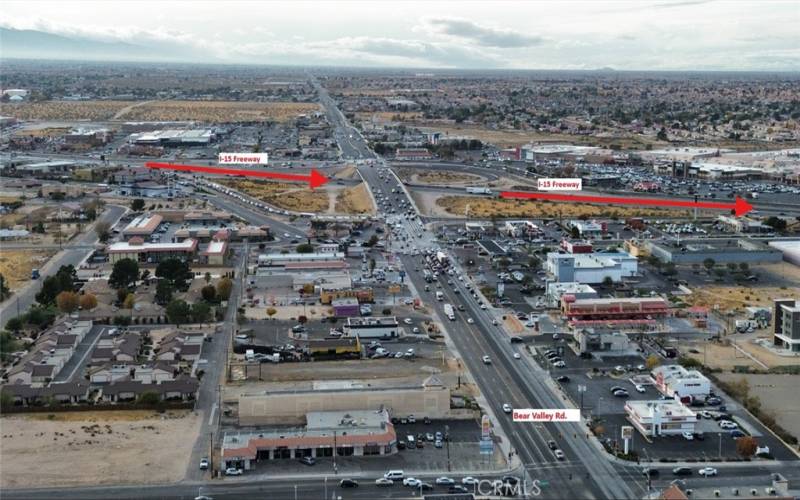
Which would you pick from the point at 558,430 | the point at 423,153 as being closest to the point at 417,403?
the point at 558,430

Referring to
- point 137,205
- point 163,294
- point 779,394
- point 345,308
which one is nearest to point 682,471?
point 779,394

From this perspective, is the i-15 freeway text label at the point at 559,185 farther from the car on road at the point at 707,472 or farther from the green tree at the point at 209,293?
the car on road at the point at 707,472

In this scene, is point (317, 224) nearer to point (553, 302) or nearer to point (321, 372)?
point (553, 302)

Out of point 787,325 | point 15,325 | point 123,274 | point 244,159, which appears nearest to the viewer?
point 787,325

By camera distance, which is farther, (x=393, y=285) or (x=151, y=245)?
(x=151, y=245)

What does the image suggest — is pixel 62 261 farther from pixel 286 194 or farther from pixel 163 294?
pixel 286 194

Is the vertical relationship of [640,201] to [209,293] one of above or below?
above
